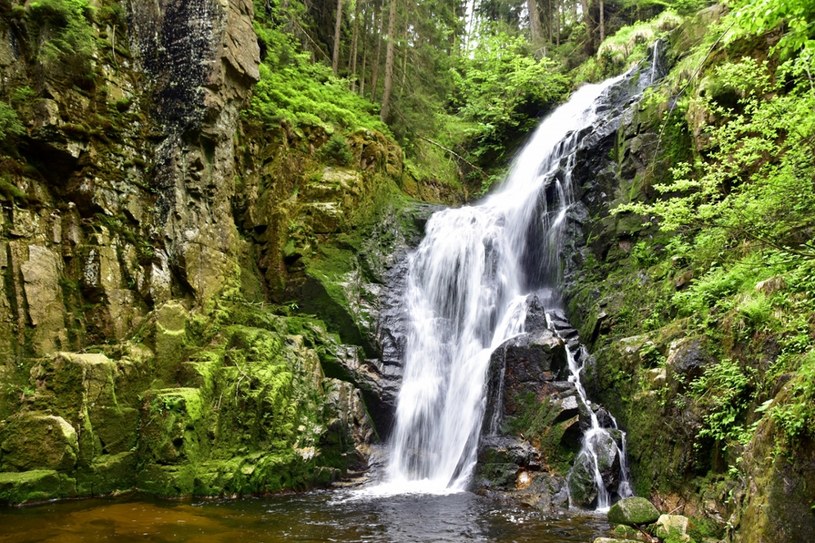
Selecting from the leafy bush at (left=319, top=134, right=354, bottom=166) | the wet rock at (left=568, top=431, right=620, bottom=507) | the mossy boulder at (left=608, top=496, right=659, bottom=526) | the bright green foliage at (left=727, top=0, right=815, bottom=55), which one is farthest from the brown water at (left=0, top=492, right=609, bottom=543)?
the leafy bush at (left=319, top=134, right=354, bottom=166)

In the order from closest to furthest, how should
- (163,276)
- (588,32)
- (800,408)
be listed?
(800,408) < (163,276) < (588,32)

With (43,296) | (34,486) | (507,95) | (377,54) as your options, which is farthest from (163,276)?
(507,95)

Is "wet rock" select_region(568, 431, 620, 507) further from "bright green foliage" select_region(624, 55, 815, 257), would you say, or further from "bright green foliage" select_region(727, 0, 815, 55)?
"bright green foliage" select_region(727, 0, 815, 55)

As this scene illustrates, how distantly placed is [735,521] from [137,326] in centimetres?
1001

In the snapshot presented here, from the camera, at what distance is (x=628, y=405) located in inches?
343

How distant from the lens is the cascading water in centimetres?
1056

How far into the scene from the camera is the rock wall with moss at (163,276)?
8.34 m

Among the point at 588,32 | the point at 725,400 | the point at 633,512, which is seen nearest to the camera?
the point at 725,400

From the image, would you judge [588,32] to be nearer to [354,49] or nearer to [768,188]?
[354,49]

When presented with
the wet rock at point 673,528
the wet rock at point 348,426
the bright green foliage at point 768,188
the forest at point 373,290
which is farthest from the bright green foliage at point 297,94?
the wet rock at point 673,528

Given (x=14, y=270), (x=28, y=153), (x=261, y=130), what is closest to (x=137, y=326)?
(x=14, y=270)

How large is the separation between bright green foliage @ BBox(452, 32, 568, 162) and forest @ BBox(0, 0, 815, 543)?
12.5ft

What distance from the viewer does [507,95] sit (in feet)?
69.4

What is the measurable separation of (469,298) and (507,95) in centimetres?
1141
